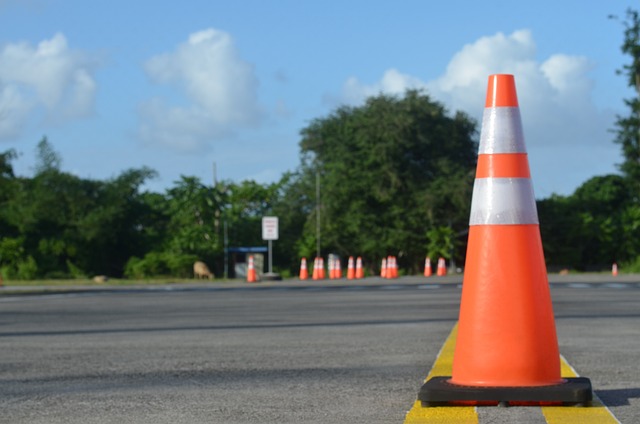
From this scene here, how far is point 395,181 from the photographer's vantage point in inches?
2537

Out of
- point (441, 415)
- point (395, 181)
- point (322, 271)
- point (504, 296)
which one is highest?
point (395, 181)

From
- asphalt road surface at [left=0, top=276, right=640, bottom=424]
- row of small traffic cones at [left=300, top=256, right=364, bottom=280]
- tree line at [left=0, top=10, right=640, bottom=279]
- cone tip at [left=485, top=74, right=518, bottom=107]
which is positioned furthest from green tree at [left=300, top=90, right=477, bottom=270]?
cone tip at [left=485, top=74, right=518, bottom=107]

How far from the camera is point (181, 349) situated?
10883mm

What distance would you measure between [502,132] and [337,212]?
5816 centimetres

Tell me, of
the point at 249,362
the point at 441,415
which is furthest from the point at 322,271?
the point at 441,415

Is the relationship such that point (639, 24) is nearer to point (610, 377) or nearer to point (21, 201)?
point (21, 201)

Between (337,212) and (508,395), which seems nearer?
→ (508,395)

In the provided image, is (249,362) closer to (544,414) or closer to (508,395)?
(508,395)

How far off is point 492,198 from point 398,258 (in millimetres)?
58952

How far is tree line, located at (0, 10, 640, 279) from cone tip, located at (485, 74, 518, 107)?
5364 centimetres

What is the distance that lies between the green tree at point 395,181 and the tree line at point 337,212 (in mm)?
79

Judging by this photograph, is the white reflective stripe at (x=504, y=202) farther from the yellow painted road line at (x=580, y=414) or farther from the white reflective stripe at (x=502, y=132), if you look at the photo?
the yellow painted road line at (x=580, y=414)

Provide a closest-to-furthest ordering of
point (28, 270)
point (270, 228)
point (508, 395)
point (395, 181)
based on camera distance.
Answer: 1. point (508, 395)
2. point (270, 228)
3. point (28, 270)
4. point (395, 181)

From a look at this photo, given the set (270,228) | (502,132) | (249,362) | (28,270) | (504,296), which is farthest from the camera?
(28,270)
